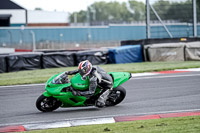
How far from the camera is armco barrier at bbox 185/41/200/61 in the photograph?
21969 mm

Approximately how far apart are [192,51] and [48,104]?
47.0 ft

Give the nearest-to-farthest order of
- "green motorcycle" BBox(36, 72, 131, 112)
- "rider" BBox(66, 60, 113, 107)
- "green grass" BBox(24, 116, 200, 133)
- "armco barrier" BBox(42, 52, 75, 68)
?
"green grass" BBox(24, 116, 200, 133)
"rider" BBox(66, 60, 113, 107)
"green motorcycle" BBox(36, 72, 131, 112)
"armco barrier" BBox(42, 52, 75, 68)

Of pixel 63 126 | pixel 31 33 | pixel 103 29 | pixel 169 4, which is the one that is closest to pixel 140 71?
pixel 169 4

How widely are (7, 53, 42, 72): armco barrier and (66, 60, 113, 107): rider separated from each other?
1249 centimetres

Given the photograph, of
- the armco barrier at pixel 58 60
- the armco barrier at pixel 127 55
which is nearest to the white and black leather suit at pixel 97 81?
the armco barrier at pixel 58 60

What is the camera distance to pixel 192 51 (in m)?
22.2

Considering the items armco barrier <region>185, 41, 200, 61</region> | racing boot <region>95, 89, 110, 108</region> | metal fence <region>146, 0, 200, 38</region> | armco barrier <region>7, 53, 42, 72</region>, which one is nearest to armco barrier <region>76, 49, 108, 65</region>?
armco barrier <region>7, 53, 42, 72</region>

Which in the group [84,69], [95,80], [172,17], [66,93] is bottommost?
[66,93]

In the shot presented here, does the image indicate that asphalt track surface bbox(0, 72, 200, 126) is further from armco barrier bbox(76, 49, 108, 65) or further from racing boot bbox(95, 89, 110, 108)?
armco barrier bbox(76, 49, 108, 65)

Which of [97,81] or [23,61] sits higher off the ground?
[97,81]

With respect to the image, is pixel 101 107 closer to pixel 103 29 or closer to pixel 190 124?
pixel 190 124

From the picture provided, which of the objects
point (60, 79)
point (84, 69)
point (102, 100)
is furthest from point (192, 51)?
point (60, 79)

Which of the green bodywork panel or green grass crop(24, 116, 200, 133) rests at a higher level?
the green bodywork panel

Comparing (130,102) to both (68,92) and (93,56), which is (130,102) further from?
(93,56)
